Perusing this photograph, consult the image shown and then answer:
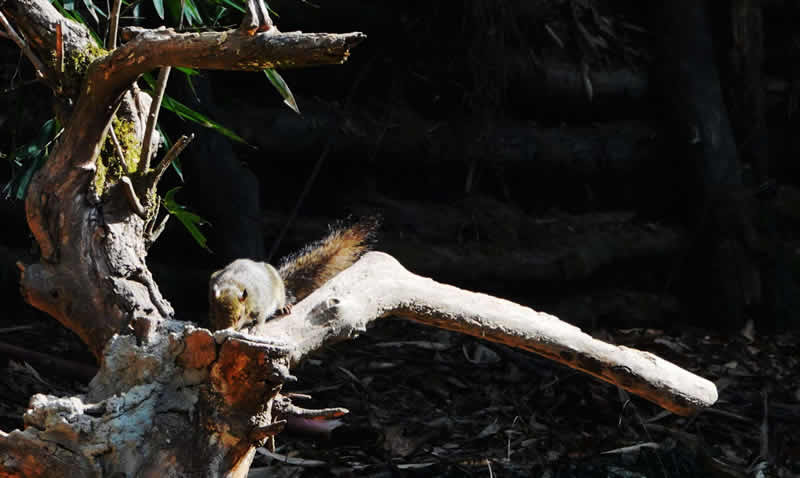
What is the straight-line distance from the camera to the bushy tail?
270 centimetres

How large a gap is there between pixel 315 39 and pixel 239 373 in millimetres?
560

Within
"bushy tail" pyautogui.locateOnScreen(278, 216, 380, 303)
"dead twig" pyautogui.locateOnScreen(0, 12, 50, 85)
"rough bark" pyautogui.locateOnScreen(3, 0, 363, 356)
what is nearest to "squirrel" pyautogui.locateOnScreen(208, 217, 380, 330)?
"bushy tail" pyautogui.locateOnScreen(278, 216, 380, 303)

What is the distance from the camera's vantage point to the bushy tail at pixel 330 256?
8.86 ft

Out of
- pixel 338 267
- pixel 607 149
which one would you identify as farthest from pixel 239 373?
pixel 607 149

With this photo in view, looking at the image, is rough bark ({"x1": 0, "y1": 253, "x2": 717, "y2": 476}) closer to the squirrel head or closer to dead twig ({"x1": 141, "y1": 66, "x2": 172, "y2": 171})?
dead twig ({"x1": 141, "y1": 66, "x2": 172, "y2": 171})

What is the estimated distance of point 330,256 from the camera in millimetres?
2730

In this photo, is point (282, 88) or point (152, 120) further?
point (282, 88)

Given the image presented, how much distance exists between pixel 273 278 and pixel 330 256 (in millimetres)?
302

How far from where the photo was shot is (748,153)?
15.5 ft

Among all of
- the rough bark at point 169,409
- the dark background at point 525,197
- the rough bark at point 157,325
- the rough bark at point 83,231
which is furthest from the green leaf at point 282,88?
the dark background at point 525,197

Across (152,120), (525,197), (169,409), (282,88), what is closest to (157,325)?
(169,409)

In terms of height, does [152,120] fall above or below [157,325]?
above

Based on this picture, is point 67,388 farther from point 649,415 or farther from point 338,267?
point 649,415

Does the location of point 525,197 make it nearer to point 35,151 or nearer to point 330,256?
point 330,256
